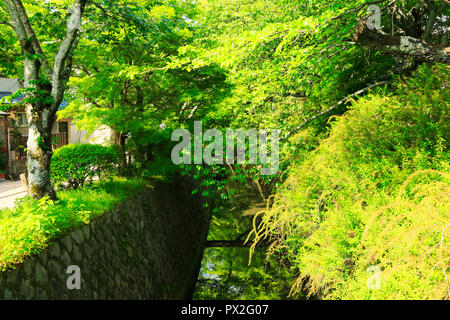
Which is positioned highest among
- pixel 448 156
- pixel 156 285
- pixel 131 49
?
pixel 131 49

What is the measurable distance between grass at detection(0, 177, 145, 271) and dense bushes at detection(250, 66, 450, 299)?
424 cm

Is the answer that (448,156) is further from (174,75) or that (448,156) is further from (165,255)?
(165,255)

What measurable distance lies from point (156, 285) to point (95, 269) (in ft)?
11.0

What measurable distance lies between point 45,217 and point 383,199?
571 centimetres

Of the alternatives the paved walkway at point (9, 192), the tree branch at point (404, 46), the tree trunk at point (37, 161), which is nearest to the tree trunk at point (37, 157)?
the tree trunk at point (37, 161)

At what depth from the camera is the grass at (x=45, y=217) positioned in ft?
14.9

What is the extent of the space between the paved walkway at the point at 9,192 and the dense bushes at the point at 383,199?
841 centimetres

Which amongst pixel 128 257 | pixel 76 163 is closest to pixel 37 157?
pixel 76 163

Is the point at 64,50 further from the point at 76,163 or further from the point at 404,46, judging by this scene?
the point at 404,46

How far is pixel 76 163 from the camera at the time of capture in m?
8.46

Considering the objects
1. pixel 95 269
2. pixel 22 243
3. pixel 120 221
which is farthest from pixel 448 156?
pixel 120 221

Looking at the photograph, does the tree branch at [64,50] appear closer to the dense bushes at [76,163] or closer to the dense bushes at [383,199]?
the dense bushes at [76,163]

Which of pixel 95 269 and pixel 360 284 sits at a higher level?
pixel 360 284

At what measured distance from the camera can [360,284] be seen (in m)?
3.67
